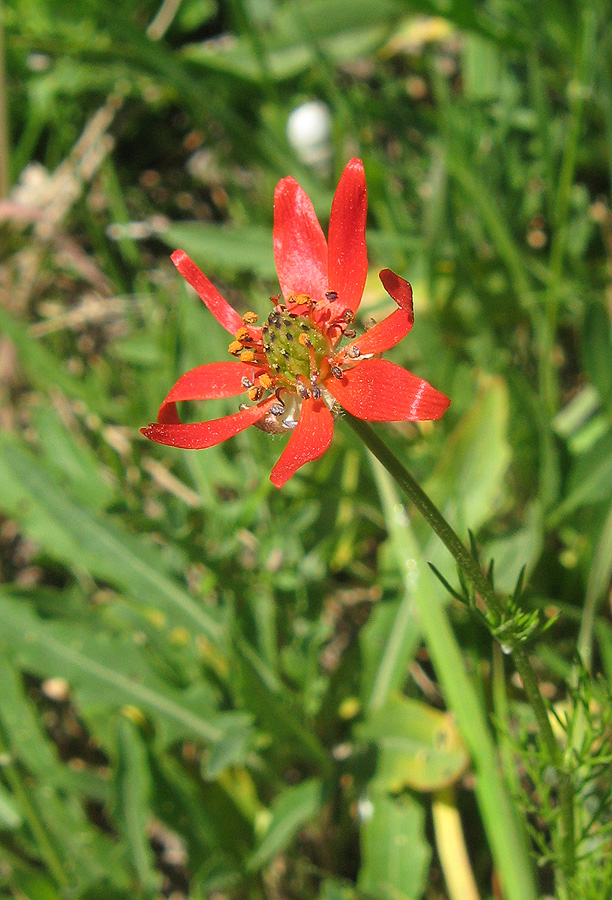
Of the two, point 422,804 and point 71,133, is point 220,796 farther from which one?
point 71,133

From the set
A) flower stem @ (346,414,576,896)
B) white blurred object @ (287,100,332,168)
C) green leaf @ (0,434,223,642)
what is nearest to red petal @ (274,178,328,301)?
flower stem @ (346,414,576,896)

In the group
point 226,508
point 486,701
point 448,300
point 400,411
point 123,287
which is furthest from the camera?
point 123,287

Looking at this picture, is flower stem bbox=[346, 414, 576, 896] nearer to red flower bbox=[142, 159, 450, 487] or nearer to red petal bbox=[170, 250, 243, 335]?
red flower bbox=[142, 159, 450, 487]

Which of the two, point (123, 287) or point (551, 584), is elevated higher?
point (123, 287)

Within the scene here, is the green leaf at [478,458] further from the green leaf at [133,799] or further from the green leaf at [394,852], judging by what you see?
the green leaf at [133,799]

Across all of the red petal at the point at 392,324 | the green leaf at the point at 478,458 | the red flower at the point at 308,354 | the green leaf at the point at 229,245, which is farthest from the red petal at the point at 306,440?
the green leaf at the point at 229,245

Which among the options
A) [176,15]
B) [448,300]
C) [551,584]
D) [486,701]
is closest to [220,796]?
[486,701]
